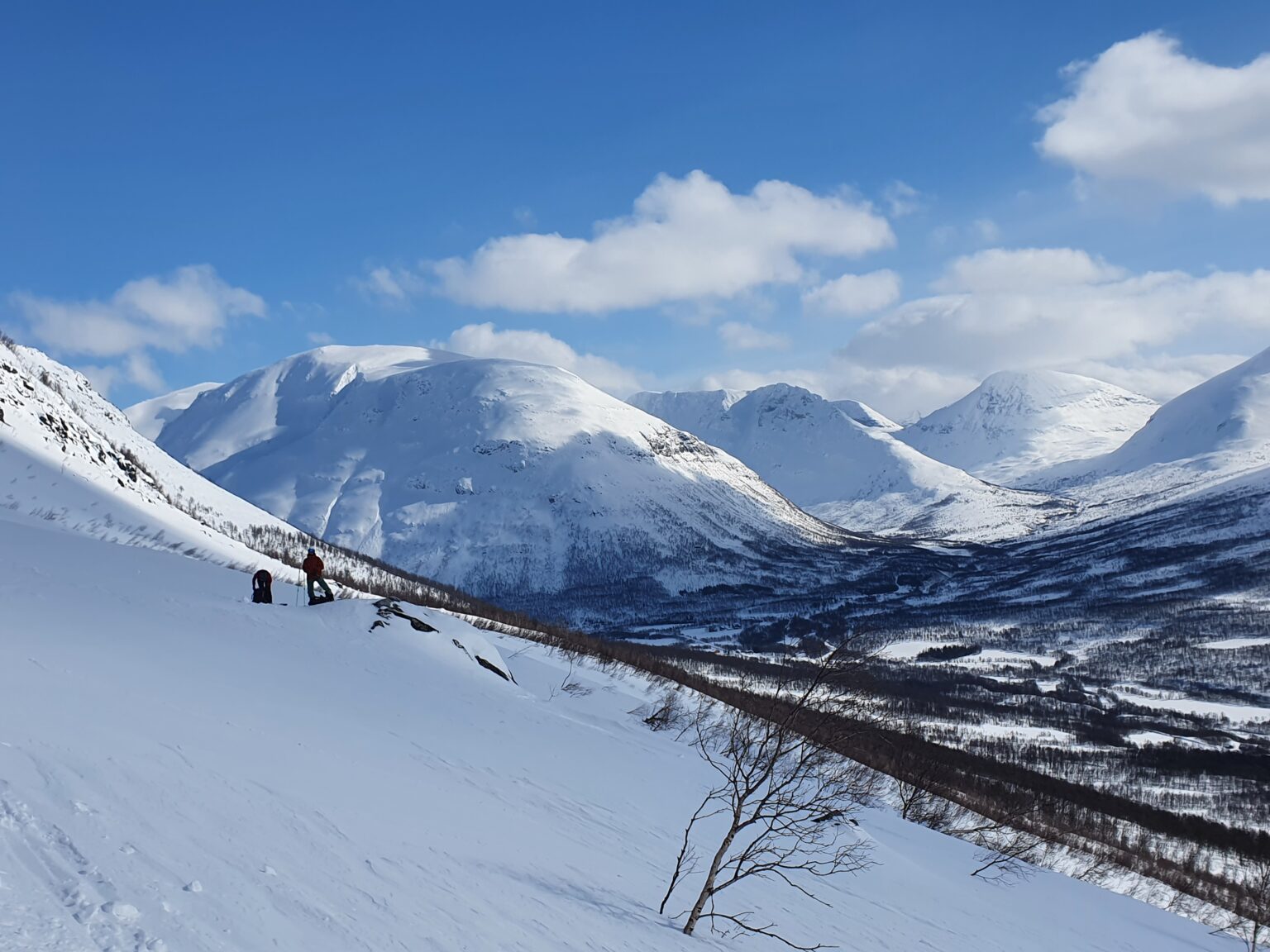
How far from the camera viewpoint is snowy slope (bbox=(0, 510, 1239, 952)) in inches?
235

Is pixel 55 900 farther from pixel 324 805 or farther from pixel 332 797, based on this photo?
pixel 332 797

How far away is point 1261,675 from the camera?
11931cm

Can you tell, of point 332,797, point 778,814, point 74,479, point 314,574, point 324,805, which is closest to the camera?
point 324,805

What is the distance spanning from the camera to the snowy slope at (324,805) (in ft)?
19.6

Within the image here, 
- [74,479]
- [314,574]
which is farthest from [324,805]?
[74,479]

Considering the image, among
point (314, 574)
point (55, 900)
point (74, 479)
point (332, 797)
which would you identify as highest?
point (314, 574)

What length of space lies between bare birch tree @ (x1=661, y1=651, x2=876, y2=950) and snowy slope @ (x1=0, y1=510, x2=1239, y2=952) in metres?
0.54

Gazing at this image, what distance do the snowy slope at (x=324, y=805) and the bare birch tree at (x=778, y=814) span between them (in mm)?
540

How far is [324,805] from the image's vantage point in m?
9.20

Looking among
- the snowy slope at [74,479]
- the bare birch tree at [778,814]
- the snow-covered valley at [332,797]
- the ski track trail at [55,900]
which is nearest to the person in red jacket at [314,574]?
the snow-covered valley at [332,797]

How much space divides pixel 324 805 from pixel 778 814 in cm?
502

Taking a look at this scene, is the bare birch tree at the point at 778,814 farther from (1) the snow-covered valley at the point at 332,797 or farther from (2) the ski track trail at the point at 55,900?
(2) the ski track trail at the point at 55,900

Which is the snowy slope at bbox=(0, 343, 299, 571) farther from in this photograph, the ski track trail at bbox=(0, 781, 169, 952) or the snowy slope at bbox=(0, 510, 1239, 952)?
the ski track trail at bbox=(0, 781, 169, 952)

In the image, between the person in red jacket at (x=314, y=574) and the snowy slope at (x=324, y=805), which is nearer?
the snowy slope at (x=324, y=805)
